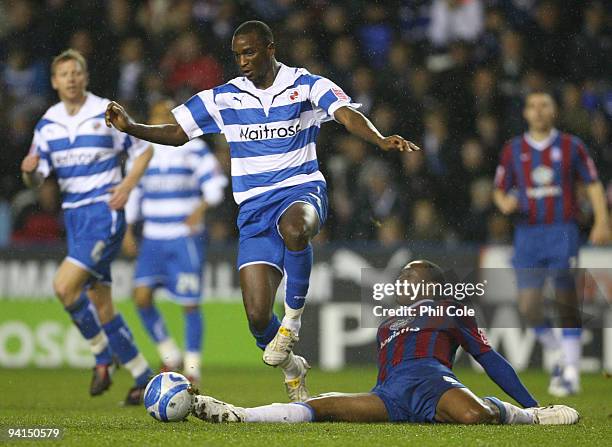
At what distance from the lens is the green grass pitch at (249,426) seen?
553 cm

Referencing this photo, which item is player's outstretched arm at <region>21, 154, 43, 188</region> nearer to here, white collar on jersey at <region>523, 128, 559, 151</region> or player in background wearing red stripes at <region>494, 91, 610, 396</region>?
player in background wearing red stripes at <region>494, 91, 610, 396</region>

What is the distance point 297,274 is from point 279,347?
44 centimetres

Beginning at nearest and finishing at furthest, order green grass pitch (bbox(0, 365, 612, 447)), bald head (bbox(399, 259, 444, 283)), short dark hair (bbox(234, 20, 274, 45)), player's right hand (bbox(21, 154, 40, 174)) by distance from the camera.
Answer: green grass pitch (bbox(0, 365, 612, 447)), bald head (bbox(399, 259, 444, 283)), short dark hair (bbox(234, 20, 274, 45)), player's right hand (bbox(21, 154, 40, 174))

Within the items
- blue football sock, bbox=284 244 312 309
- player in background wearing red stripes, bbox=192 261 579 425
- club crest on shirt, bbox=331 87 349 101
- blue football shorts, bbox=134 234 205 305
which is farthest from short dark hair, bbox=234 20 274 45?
blue football shorts, bbox=134 234 205 305

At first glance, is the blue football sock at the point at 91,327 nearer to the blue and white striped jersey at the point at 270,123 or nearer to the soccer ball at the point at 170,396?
the blue and white striped jersey at the point at 270,123

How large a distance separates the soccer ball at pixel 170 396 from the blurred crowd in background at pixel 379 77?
19.4 feet

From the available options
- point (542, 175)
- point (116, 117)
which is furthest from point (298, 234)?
point (542, 175)

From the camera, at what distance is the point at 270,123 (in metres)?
7.15

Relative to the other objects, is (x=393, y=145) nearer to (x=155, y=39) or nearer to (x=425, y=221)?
(x=425, y=221)

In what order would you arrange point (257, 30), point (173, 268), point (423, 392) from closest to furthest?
point (423, 392) → point (257, 30) → point (173, 268)

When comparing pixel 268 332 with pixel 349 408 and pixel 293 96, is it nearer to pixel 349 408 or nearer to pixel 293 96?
pixel 349 408

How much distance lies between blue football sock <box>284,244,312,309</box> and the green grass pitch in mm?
913

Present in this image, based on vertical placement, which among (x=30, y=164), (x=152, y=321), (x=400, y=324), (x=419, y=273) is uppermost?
(x=30, y=164)

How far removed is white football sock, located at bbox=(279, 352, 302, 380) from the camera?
23.3ft
